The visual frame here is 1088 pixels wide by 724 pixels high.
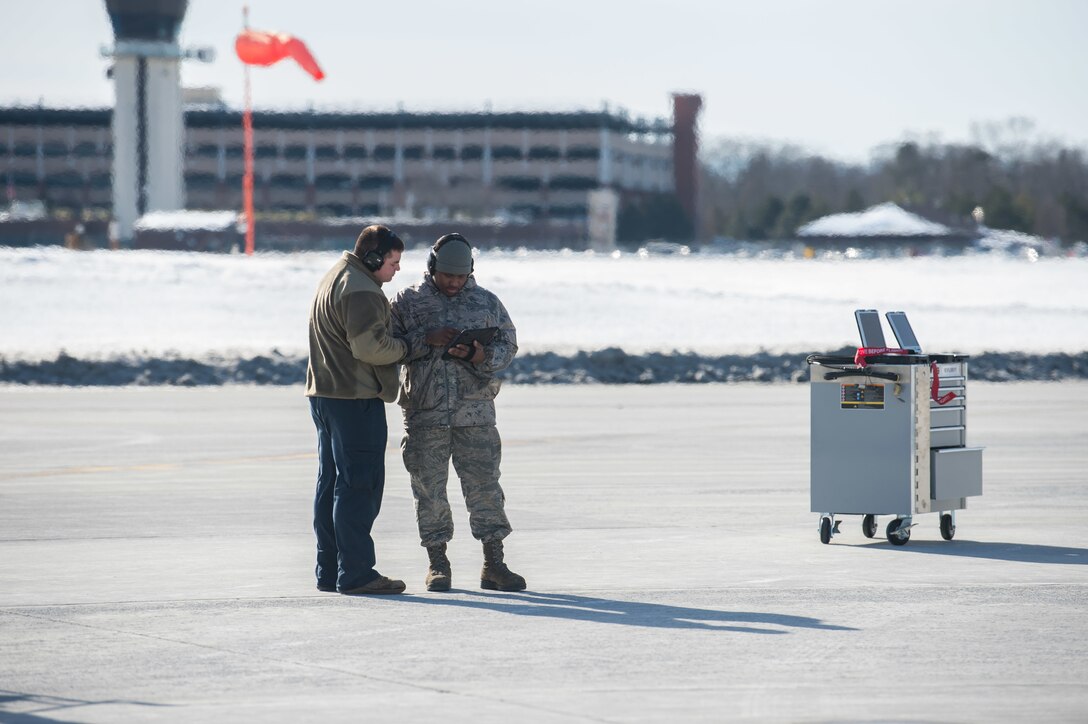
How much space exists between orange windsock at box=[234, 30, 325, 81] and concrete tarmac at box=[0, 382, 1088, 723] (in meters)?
89.0

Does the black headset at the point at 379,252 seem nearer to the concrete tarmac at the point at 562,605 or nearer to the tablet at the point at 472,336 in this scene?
the tablet at the point at 472,336

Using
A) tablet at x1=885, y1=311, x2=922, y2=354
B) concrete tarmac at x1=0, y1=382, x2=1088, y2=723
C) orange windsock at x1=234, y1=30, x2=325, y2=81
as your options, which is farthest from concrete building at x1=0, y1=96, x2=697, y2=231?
tablet at x1=885, y1=311, x2=922, y2=354

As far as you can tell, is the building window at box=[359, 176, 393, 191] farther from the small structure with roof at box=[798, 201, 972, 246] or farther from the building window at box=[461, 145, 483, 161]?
the small structure with roof at box=[798, 201, 972, 246]

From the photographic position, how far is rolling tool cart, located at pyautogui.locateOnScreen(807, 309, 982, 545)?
40.3 ft

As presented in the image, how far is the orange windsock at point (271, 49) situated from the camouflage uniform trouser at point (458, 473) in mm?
96828

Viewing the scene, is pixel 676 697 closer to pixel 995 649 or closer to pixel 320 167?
pixel 995 649

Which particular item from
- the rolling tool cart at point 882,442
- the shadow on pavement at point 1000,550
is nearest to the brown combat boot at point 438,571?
the rolling tool cart at point 882,442

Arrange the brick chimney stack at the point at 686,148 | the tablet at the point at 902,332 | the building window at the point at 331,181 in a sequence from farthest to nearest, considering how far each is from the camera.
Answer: the brick chimney stack at the point at 686,148
the building window at the point at 331,181
the tablet at the point at 902,332

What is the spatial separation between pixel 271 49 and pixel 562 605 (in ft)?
326

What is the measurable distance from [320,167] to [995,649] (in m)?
150

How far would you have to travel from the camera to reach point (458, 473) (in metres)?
10.4

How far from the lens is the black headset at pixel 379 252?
404 inches

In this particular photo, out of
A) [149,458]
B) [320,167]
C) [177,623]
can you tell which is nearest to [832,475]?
[177,623]

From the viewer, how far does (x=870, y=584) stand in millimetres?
10570
